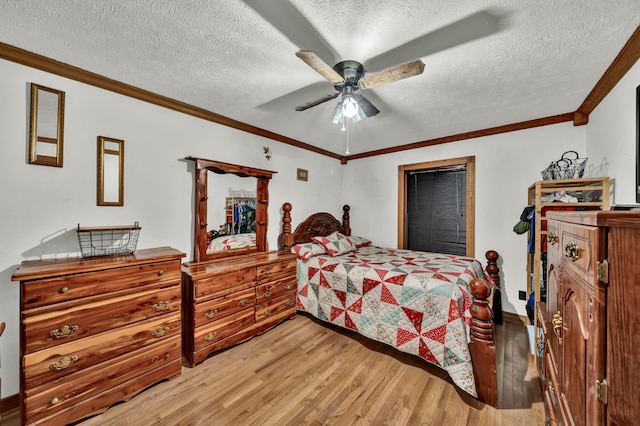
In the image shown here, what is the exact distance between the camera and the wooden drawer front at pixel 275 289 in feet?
8.61

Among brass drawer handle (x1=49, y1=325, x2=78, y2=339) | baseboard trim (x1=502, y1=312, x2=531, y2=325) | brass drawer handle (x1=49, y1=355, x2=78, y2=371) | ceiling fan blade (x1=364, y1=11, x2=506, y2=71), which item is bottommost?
baseboard trim (x1=502, y1=312, x2=531, y2=325)

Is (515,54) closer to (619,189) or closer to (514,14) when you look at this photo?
(514,14)

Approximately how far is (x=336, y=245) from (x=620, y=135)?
268 centimetres

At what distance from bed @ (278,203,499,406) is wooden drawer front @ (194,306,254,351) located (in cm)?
75

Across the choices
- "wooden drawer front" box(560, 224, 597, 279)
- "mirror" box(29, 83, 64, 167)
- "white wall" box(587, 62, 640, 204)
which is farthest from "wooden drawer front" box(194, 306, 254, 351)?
"white wall" box(587, 62, 640, 204)

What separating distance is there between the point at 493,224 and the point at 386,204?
1466 millimetres

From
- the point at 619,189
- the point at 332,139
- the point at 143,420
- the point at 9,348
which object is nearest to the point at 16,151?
the point at 9,348

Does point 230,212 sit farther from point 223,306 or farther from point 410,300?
point 410,300

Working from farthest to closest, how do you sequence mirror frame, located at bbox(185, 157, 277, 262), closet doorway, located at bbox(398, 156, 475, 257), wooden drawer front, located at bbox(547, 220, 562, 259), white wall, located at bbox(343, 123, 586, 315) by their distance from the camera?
closet doorway, located at bbox(398, 156, 475, 257), white wall, located at bbox(343, 123, 586, 315), mirror frame, located at bbox(185, 157, 277, 262), wooden drawer front, located at bbox(547, 220, 562, 259)

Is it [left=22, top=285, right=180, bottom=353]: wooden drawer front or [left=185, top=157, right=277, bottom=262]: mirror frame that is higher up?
[left=185, top=157, right=277, bottom=262]: mirror frame

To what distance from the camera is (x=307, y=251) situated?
312 centimetres

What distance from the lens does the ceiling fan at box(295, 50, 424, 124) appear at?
1471 mm

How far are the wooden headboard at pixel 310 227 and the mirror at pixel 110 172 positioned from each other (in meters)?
1.75

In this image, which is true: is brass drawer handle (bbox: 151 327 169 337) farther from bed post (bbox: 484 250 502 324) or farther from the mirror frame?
bed post (bbox: 484 250 502 324)
